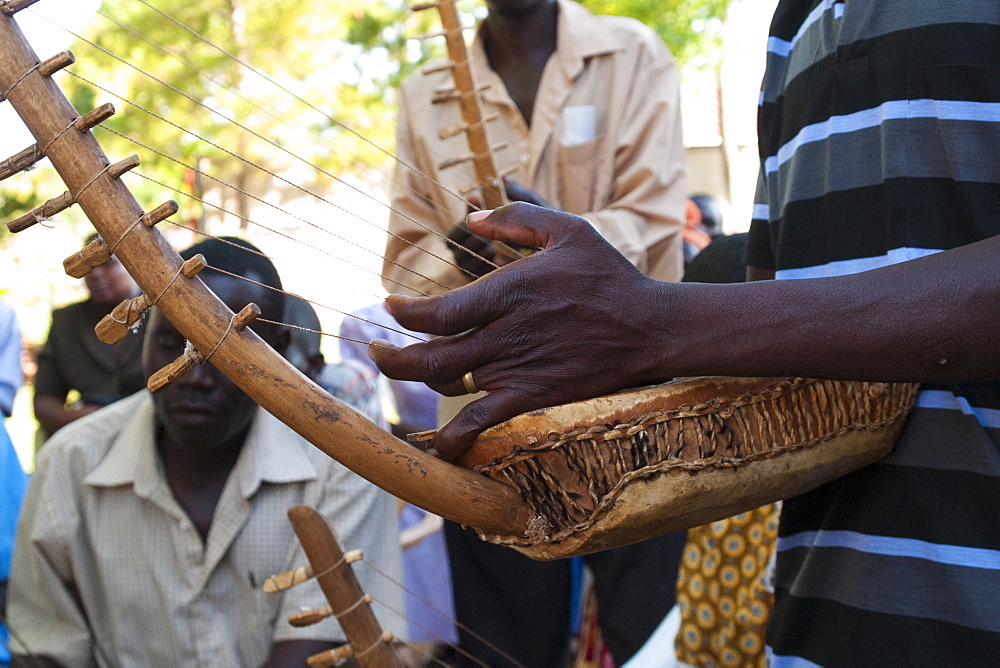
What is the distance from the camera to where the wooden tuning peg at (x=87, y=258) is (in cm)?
93

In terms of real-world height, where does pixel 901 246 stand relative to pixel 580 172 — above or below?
above

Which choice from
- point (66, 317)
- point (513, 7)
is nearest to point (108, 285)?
point (66, 317)

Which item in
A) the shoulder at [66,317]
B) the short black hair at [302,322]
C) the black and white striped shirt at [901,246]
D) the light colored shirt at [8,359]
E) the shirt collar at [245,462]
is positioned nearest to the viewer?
the black and white striped shirt at [901,246]

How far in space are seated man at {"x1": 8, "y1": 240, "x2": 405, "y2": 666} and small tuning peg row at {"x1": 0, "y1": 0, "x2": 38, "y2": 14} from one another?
1396 millimetres

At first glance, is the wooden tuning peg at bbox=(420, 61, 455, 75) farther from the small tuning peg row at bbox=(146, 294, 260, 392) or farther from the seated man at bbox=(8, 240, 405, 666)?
the small tuning peg row at bbox=(146, 294, 260, 392)

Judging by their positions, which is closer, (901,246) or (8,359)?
(901,246)

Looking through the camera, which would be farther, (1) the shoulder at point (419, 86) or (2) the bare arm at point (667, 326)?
(1) the shoulder at point (419, 86)

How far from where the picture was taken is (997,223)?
1111mm

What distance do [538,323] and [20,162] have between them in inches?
21.4

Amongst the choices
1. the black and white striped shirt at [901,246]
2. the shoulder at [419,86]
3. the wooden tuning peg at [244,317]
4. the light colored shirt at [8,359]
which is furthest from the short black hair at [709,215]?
the wooden tuning peg at [244,317]

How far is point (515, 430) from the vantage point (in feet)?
3.28

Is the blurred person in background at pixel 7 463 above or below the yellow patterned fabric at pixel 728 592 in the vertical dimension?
above

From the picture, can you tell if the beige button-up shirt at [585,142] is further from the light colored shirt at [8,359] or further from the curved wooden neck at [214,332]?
the light colored shirt at [8,359]

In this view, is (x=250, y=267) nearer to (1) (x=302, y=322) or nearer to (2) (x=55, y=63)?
(1) (x=302, y=322)
